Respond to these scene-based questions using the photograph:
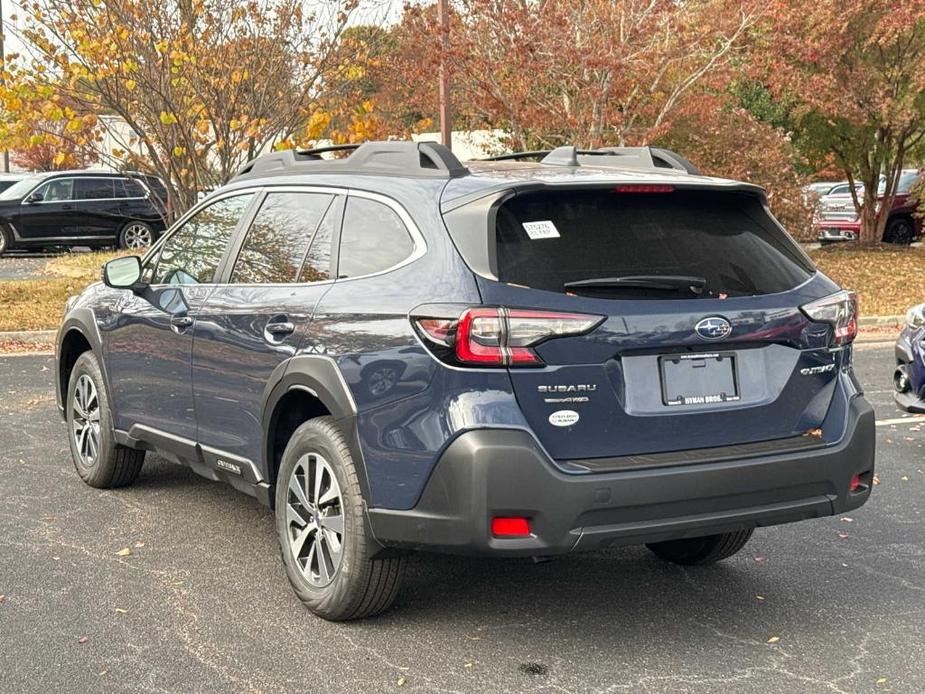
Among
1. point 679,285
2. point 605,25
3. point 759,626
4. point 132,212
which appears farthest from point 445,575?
point 132,212

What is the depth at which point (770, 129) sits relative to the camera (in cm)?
2188

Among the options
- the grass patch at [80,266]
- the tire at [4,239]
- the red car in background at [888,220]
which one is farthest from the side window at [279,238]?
the tire at [4,239]

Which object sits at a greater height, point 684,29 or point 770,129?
point 684,29

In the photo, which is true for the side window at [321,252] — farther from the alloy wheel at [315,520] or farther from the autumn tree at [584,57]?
the autumn tree at [584,57]

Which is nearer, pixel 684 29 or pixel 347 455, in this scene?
pixel 347 455

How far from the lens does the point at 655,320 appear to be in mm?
3988

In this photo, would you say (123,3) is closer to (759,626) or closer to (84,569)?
(84,569)

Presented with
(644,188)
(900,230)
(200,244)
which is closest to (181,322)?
(200,244)

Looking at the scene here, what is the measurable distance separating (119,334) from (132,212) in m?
19.5

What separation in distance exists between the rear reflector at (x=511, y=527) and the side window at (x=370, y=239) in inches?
40.3

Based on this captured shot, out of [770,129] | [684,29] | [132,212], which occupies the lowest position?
[132,212]

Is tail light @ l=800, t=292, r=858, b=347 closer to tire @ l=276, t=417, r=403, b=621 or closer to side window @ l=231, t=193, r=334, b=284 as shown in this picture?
tire @ l=276, t=417, r=403, b=621

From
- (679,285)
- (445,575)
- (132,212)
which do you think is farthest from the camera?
(132,212)

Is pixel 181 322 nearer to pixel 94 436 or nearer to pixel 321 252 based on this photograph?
pixel 321 252
